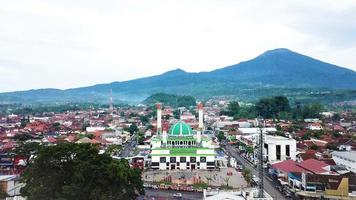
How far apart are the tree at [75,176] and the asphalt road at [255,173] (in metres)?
7.68

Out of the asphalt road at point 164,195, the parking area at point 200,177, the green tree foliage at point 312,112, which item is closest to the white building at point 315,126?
the green tree foliage at point 312,112

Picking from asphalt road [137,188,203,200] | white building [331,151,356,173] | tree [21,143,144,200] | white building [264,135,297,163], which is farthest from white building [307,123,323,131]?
tree [21,143,144,200]

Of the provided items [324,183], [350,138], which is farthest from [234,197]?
[350,138]

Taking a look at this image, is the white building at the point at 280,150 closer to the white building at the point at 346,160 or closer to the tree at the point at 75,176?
the white building at the point at 346,160

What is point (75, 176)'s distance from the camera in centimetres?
1584

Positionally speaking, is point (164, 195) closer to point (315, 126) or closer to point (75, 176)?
point (75, 176)

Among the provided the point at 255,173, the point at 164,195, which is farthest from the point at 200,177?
the point at 164,195

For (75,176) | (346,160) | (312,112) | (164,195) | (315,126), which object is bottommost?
(164,195)

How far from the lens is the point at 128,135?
160 ft

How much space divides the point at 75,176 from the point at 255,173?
46.1ft

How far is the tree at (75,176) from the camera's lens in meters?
15.6

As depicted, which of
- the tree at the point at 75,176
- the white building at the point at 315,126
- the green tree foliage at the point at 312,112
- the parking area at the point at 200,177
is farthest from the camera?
the green tree foliage at the point at 312,112

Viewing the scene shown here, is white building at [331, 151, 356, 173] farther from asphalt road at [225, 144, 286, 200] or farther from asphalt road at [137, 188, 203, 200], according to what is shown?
asphalt road at [137, 188, 203, 200]

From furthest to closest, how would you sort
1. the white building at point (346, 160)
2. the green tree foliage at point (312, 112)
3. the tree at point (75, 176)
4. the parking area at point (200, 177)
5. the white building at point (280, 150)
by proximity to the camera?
the green tree foliage at point (312, 112) < the white building at point (280, 150) < the white building at point (346, 160) < the parking area at point (200, 177) < the tree at point (75, 176)
